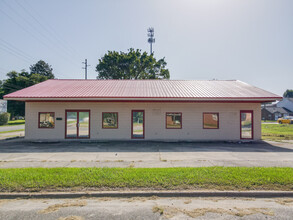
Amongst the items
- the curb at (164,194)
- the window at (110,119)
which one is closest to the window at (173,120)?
the window at (110,119)

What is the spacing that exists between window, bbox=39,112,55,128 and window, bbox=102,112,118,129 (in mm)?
3882

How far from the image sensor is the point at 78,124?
46.6ft

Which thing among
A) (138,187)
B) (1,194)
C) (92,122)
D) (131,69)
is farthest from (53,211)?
(131,69)

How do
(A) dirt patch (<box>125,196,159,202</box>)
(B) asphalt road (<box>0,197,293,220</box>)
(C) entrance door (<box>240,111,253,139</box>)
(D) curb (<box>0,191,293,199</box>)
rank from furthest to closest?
(C) entrance door (<box>240,111,253,139</box>)
(D) curb (<box>0,191,293,199</box>)
(A) dirt patch (<box>125,196,159,202</box>)
(B) asphalt road (<box>0,197,293,220</box>)

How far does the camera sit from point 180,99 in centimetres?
1319

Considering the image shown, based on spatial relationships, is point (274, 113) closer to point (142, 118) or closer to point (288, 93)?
point (142, 118)

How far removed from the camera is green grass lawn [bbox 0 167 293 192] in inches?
206

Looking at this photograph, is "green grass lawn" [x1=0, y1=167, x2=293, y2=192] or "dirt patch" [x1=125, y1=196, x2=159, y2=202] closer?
"dirt patch" [x1=125, y1=196, x2=159, y2=202]

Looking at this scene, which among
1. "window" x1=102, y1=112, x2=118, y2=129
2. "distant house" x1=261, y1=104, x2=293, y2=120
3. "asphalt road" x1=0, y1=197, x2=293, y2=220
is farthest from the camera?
"distant house" x1=261, y1=104, x2=293, y2=120

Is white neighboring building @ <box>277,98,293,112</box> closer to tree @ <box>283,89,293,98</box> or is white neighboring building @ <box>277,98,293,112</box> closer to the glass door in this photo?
tree @ <box>283,89,293,98</box>

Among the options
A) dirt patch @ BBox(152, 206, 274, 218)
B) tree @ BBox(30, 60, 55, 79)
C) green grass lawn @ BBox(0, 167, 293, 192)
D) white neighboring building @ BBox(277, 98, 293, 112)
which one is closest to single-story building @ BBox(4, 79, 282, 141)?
green grass lawn @ BBox(0, 167, 293, 192)

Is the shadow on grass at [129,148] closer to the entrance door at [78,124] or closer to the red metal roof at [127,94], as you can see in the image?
the entrance door at [78,124]

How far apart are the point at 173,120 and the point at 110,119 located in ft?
15.8

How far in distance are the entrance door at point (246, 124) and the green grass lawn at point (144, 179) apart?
831cm
